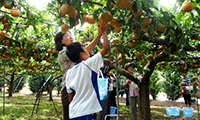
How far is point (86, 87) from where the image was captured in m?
1.59

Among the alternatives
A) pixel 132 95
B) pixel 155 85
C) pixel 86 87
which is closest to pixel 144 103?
pixel 132 95

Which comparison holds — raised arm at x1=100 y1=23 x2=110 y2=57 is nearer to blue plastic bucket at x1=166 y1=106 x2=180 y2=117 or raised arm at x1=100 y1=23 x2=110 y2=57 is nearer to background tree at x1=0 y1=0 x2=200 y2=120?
background tree at x1=0 y1=0 x2=200 y2=120

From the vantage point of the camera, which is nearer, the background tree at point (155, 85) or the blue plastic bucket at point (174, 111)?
the blue plastic bucket at point (174, 111)

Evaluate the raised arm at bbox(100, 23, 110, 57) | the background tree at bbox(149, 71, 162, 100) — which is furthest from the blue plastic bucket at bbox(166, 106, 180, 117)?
the background tree at bbox(149, 71, 162, 100)

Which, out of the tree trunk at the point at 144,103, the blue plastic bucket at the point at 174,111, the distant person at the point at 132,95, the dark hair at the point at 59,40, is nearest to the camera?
the dark hair at the point at 59,40

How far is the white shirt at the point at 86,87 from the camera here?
1.56m

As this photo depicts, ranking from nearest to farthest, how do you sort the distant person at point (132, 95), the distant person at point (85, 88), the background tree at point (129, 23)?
the background tree at point (129, 23) < the distant person at point (85, 88) < the distant person at point (132, 95)

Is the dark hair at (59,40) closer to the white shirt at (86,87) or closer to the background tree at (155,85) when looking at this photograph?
the white shirt at (86,87)

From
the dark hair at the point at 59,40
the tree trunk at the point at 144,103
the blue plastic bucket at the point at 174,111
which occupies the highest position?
the dark hair at the point at 59,40

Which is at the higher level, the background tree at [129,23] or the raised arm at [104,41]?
the background tree at [129,23]

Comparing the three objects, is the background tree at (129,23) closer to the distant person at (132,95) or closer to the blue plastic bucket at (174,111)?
the distant person at (132,95)

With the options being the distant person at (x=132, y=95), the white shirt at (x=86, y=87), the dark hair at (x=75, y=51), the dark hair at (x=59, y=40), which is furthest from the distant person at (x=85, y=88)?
the distant person at (x=132, y=95)

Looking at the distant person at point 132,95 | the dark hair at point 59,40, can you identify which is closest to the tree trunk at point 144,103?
the distant person at point 132,95

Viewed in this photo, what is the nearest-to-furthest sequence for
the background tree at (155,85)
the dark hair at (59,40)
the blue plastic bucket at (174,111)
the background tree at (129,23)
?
the background tree at (129,23) → the dark hair at (59,40) → the blue plastic bucket at (174,111) → the background tree at (155,85)
